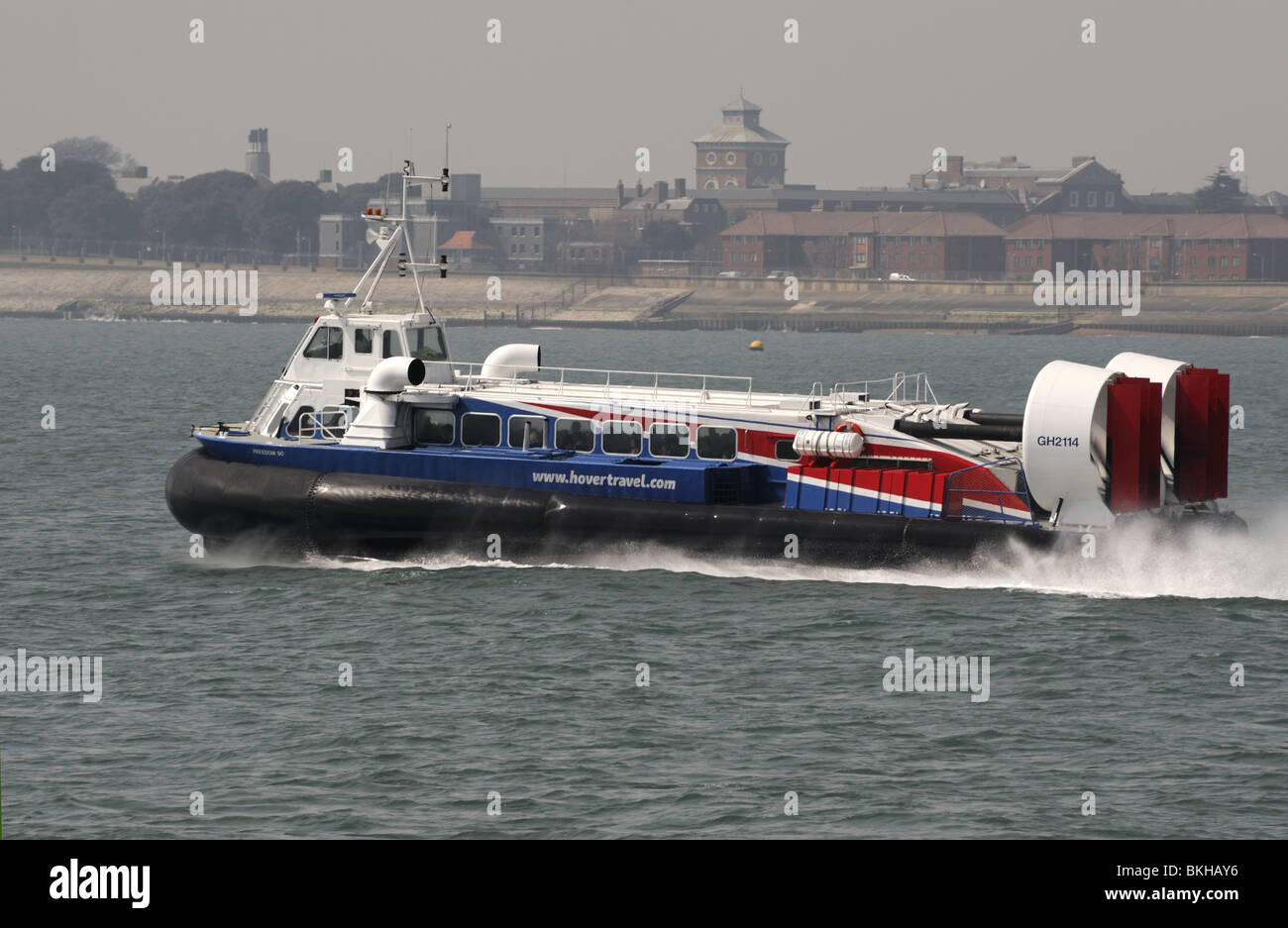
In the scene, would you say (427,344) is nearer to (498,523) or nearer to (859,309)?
(498,523)

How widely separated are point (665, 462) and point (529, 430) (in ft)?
7.69

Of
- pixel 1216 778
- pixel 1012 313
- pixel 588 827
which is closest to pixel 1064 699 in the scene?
pixel 1216 778

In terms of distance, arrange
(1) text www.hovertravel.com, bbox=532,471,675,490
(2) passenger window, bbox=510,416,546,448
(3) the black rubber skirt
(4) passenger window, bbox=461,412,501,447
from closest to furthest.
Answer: (3) the black rubber skirt, (1) text www.hovertravel.com, bbox=532,471,675,490, (2) passenger window, bbox=510,416,546,448, (4) passenger window, bbox=461,412,501,447

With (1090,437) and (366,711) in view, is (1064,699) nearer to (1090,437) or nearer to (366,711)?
(1090,437)

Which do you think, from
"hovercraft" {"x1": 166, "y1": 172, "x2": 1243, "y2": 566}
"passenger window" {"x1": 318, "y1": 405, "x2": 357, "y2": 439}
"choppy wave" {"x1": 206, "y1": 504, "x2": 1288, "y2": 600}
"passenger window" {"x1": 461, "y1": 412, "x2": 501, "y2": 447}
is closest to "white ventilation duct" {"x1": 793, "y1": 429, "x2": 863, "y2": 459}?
"hovercraft" {"x1": 166, "y1": 172, "x2": 1243, "y2": 566}

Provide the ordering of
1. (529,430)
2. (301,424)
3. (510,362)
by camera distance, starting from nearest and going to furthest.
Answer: (529,430) < (301,424) < (510,362)

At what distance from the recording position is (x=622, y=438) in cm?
2536

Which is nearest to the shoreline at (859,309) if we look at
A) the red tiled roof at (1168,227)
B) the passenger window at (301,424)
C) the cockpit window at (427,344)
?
the red tiled roof at (1168,227)

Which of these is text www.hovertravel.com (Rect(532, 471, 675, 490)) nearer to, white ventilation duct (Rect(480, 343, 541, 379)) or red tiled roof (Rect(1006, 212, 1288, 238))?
white ventilation duct (Rect(480, 343, 541, 379))

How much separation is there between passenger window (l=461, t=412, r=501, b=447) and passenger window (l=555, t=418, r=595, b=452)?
100 cm

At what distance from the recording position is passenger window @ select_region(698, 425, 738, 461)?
24.8 meters

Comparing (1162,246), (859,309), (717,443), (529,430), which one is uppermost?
(1162,246)

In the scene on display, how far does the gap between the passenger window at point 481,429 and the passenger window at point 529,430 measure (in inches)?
9.4

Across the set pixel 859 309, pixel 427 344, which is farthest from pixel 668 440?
pixel 859 309
